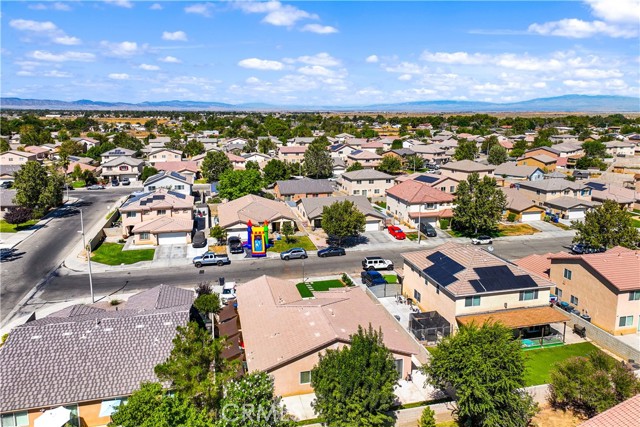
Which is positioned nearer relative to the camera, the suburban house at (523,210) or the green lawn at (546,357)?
the green lawn at (546,357)

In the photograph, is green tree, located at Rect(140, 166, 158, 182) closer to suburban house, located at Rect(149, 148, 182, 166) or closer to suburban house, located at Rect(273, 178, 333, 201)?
suburban house, located at Rect(149, 148, 182, 166)

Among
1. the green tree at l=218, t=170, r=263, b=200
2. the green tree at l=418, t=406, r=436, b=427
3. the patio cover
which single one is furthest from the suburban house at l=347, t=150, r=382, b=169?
the green tree at l=418, t=406, r=436, b=427

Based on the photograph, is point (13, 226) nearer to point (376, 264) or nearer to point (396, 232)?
A: point (376, 264)

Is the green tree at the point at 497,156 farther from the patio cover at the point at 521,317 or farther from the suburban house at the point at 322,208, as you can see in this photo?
the patio cover at the point at 521,317

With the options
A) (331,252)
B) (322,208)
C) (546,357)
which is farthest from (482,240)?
(546,357)

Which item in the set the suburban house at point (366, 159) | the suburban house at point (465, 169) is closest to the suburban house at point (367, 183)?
the suburban house at point (465, 169)

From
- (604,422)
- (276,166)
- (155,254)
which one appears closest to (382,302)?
(604,422)
